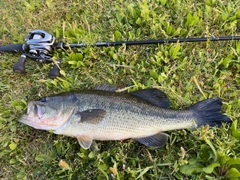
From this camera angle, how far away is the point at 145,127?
9.54 feet

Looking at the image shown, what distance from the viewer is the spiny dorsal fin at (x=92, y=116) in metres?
2.88

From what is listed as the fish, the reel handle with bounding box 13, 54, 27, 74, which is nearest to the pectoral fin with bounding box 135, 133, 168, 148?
the fish

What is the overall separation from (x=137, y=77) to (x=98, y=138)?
981 millimetres

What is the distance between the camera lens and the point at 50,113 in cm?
296

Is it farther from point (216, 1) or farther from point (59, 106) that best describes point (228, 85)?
point (59, 106)

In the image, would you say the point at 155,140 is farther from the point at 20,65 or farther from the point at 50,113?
the point at 20,65

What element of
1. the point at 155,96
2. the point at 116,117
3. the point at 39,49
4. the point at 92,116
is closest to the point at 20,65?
the point at 39,49

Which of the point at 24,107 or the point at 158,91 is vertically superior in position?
the point at 158,91

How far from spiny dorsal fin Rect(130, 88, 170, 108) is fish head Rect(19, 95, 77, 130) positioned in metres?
0.79

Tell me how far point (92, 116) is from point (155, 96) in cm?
76

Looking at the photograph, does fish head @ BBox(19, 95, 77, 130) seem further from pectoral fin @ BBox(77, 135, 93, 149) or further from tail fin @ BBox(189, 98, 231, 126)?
tail fin @ BBox(189, 98, 231, 126)

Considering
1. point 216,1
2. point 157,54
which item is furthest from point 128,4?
point 216,1

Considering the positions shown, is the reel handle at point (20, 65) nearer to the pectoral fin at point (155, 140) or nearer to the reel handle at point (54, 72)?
the reel handle at point (54, 72)

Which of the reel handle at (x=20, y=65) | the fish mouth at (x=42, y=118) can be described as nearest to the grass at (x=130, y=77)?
the reel handle at (x=20, y=65)
